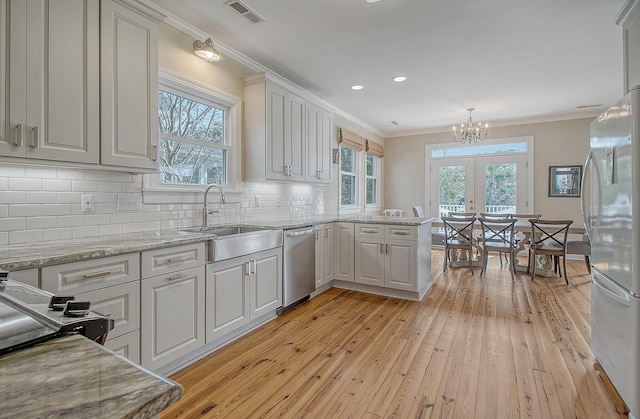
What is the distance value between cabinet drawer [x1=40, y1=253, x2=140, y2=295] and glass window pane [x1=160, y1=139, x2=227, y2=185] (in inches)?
42.3

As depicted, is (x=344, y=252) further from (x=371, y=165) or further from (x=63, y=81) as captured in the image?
(x=371, y=165)

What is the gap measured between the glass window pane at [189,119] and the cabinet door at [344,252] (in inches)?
67.8

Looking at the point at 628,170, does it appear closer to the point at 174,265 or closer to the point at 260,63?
the point at 174,265

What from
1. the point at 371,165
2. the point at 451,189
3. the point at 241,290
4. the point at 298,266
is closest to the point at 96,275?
the point at 241,290

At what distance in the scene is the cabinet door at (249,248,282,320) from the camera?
271cm

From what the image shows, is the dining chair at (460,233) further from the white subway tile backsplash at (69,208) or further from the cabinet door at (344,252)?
the white subway tile backsplash at (69,208)

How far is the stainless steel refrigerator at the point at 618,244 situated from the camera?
5.37 feet

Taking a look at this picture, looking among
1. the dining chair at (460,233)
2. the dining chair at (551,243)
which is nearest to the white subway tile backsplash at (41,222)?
the dining chair at (460,233)

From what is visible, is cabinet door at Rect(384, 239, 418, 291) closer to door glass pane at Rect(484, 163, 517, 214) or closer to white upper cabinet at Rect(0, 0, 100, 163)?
white upper cabinet at Rect(0, 0, 100, 163)

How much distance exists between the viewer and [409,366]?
2.22 meters

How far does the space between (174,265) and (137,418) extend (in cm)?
171

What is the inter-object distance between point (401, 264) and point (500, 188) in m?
3.94

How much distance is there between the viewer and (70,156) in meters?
1.79

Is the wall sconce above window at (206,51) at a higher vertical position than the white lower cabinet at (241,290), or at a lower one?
higher
